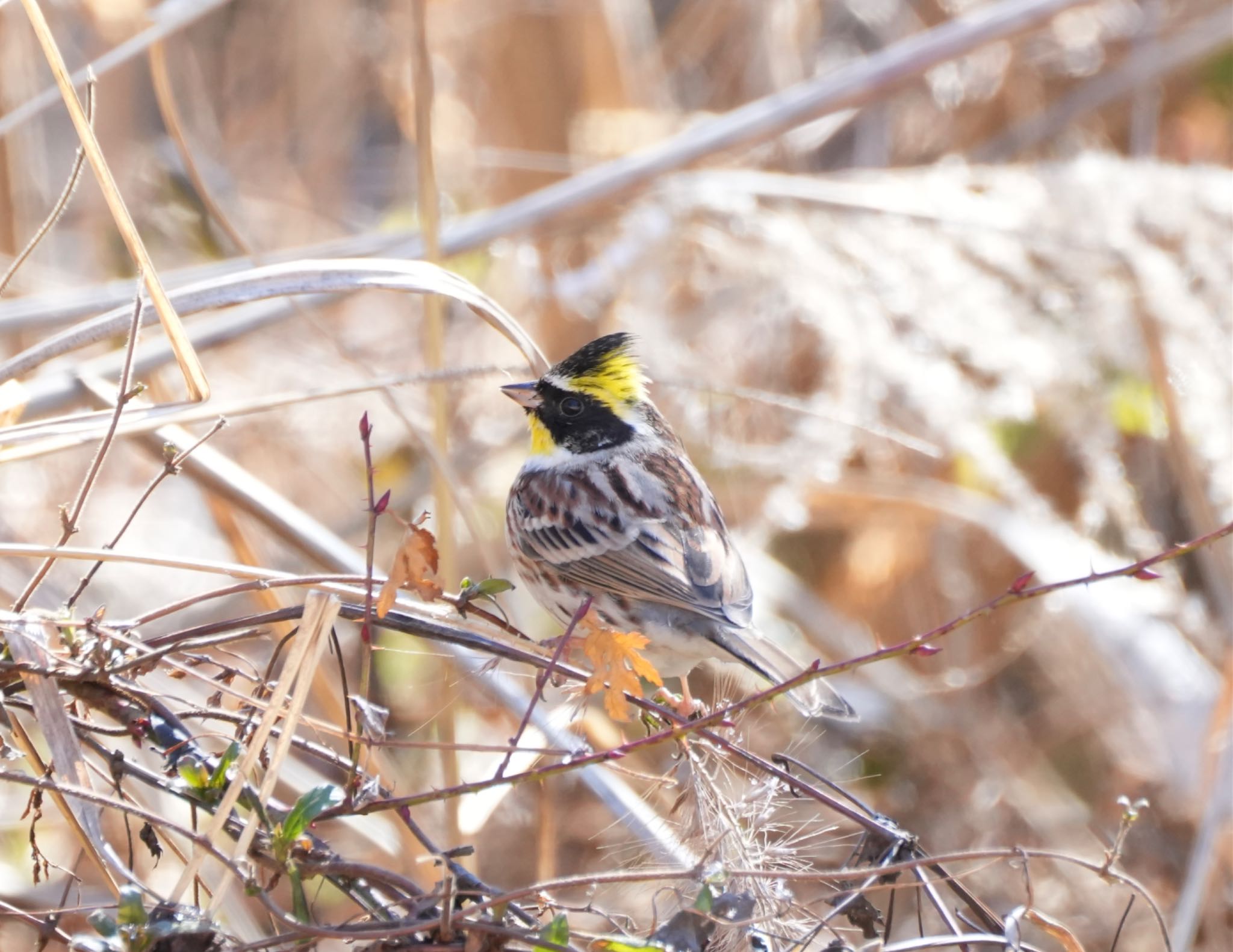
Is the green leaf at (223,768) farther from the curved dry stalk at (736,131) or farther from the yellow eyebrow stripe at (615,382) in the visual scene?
the curved dry stalk at (736,131)

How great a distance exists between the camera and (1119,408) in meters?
3.86

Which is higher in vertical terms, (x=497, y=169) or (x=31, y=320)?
(x=497, y=169)

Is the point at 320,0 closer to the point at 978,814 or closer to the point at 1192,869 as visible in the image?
the point at 978,814

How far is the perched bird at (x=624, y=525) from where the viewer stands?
259 cm

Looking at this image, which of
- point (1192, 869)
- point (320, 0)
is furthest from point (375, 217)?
point (1192, 869)

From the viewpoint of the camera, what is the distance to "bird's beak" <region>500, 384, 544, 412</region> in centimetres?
276

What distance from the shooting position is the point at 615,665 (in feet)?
4.72

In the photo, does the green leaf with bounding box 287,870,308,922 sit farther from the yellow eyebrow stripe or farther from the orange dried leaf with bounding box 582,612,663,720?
the yellow eyebrow stripe

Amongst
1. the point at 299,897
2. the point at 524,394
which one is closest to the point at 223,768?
the point at 299,897

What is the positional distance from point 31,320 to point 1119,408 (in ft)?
10.3

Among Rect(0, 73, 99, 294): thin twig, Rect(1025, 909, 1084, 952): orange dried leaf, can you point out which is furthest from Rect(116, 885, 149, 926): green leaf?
Rect(1025, 909, 1084, 952): orange dried leaf

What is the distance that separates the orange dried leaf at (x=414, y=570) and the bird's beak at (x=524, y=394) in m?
1.31

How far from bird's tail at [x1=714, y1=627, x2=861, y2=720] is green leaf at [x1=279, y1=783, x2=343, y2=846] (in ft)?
3.16

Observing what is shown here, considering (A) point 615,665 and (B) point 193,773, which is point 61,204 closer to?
(B) point 193,773
